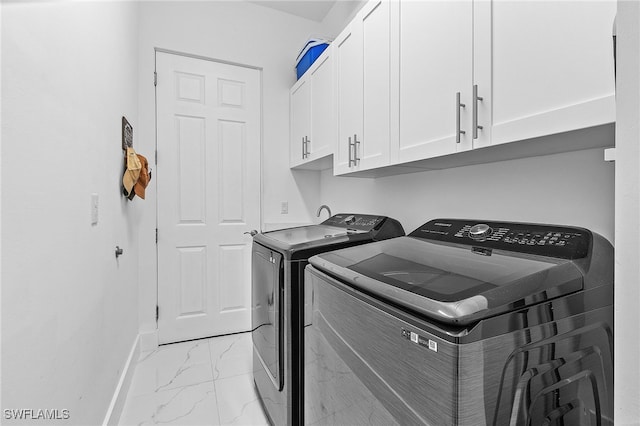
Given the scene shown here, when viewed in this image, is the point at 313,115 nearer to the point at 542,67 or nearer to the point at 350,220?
the point at 350,220

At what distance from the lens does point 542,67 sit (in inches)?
35.9

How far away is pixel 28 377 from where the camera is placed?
30.3 inches

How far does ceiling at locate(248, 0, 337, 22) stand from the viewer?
290cm

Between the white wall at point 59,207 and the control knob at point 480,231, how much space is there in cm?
135

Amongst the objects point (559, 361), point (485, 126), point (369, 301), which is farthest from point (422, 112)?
point (559, 361)

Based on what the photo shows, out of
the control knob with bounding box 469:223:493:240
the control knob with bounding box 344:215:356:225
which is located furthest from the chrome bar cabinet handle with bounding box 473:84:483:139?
the control knob with bounding box 344:215:356:225

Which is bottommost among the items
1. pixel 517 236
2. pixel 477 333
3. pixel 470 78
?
pixel 477 333

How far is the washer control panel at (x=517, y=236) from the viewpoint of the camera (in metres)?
0.91

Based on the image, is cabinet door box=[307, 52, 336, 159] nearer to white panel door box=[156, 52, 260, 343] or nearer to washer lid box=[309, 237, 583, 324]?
white panel door box=[156, 52, 260, 343]

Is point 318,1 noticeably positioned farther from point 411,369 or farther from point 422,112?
point 411,369

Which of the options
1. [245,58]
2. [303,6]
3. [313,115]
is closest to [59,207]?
[313,115]

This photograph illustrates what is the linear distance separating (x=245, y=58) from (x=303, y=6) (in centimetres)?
72

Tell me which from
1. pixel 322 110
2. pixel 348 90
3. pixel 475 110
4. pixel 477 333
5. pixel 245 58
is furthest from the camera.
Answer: pixel 245 58

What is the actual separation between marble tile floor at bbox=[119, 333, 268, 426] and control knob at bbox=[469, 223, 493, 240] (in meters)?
1.48
